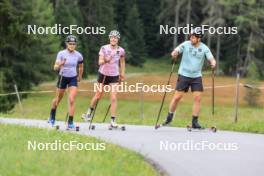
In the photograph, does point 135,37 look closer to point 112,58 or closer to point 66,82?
point 66,82

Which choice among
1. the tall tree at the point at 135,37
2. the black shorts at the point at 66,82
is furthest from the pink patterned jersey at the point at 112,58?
the tall tree at the point at 135,37

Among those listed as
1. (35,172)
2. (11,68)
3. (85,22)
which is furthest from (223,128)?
(85,22)

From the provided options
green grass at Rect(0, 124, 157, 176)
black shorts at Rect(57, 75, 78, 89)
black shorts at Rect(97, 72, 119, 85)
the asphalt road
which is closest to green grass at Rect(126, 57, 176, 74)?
black shorts at Rect(97, 72, 119, 85)

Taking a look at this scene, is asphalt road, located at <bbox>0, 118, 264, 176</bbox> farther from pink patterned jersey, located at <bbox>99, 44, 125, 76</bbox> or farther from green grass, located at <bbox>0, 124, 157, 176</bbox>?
pink patterned jersey, located at <bbox>99, 44, 125, 76</bbox>

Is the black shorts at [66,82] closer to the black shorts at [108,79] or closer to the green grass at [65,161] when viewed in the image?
the black shorts at [108,79]

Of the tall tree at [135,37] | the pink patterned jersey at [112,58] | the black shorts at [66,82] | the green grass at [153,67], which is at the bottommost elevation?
the green grass at [153,67]

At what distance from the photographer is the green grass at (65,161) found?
902 centimetres

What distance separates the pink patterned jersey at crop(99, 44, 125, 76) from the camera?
14.8 metres

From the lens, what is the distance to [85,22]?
92.2m

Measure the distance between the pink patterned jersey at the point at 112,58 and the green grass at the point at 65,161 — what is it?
3094 mm

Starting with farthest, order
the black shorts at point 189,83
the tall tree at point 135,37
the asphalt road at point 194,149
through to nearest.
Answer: the tall tree at point 135,37 → the black shorts at point 189,83 → the asphalt road at point 194,149

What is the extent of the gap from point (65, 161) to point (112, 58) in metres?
5.38

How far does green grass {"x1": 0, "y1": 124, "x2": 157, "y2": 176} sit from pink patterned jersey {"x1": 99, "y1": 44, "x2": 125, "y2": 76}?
3.09 metres

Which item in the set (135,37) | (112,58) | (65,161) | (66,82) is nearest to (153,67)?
(135,37)
